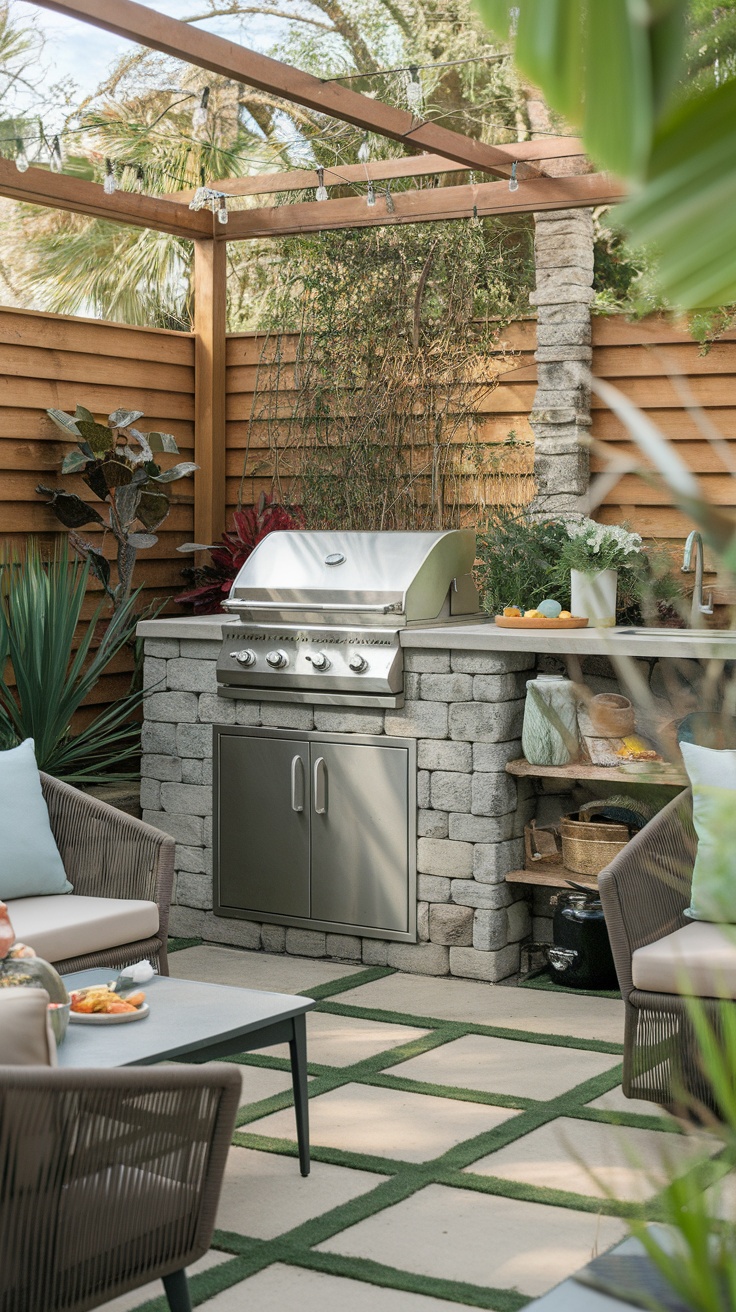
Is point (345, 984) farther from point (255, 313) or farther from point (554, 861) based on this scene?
point (255, 313)

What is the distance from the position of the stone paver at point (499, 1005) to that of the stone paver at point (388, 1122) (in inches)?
26.8

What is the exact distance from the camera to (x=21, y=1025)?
2104 mm

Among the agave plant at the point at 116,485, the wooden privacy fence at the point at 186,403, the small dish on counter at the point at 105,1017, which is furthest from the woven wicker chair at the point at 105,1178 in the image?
the agave plant at the point at 116,485

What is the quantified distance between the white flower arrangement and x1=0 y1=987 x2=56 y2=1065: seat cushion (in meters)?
3.20

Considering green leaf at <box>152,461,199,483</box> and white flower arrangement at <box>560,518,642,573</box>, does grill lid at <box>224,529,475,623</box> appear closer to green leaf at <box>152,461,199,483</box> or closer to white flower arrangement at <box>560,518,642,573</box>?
white flower arrangement at <box>560,518,642,573</box>

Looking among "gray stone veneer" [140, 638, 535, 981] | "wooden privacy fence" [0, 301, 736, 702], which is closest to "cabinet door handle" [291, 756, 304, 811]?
"gray stone veneer" [140, 638, 535, 981]

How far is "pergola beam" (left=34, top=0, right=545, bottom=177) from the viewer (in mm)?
4047

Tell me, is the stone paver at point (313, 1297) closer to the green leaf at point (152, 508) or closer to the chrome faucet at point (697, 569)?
the chrome faucet at point (697, 569)

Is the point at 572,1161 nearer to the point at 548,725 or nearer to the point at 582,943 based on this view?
the point at 582,943

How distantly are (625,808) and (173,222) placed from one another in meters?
3.38

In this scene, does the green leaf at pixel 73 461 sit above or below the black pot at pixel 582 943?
above

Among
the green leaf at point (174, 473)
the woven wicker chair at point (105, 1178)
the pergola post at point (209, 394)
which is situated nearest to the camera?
the woven wicker chair at point (105, 1178)

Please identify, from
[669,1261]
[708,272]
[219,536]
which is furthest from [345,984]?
[708,272]

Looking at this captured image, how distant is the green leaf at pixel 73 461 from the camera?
5691 mm
